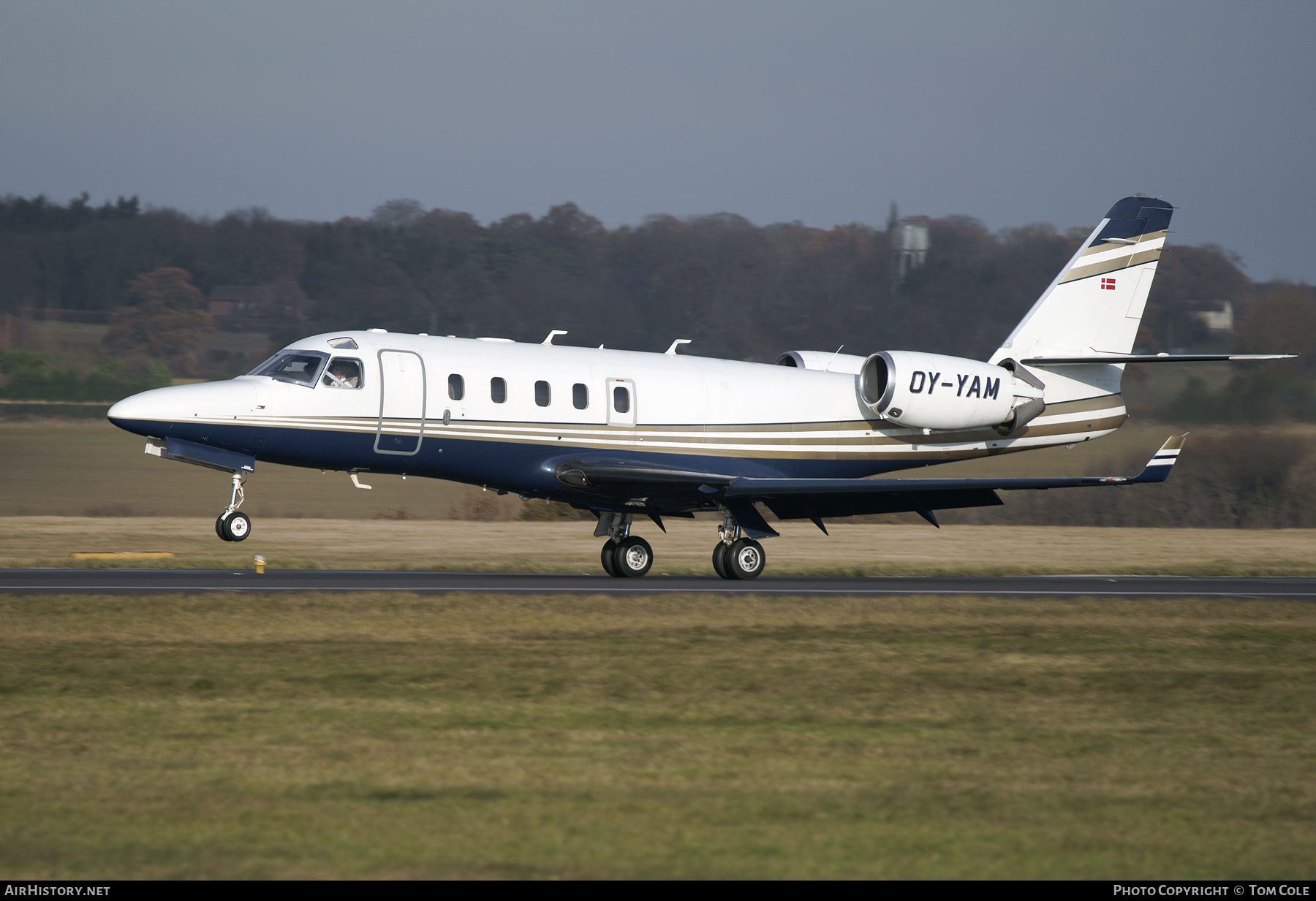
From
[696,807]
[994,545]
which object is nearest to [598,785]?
[696,807]

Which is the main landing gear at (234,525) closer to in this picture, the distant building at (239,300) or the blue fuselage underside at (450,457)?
the blue fuselage underside at (450,457)

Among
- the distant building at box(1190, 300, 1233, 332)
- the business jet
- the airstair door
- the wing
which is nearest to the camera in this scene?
the business jet

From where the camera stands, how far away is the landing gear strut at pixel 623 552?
2298 centimetres

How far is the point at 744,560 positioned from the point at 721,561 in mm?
397

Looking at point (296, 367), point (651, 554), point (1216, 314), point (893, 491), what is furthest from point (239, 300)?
point (893, 491)

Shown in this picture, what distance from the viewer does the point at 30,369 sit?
57438mm

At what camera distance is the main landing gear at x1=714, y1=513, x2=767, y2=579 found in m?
22.9

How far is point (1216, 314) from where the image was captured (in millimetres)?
58125

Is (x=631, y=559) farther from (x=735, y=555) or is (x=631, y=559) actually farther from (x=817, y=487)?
(x=817, y=487)

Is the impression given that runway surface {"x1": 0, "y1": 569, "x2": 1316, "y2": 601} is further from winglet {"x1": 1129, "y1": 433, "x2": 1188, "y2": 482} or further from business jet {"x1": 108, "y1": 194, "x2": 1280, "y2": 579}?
winglet {"x1": 1129, "y1": 433, "x2": 1188, "y2": 482}

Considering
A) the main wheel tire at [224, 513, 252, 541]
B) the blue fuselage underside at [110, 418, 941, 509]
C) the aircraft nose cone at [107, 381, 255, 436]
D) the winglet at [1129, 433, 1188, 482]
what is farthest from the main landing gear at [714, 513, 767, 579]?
the aircraft nose cone at [107, 381, 255, 436]

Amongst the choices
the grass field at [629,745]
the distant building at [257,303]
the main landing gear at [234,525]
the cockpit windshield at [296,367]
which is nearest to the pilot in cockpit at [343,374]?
the cockpit windshield at [296,367]

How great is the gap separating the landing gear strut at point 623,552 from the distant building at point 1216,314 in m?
41.0

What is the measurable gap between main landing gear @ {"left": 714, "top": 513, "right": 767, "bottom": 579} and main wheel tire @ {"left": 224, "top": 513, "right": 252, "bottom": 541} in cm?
800
